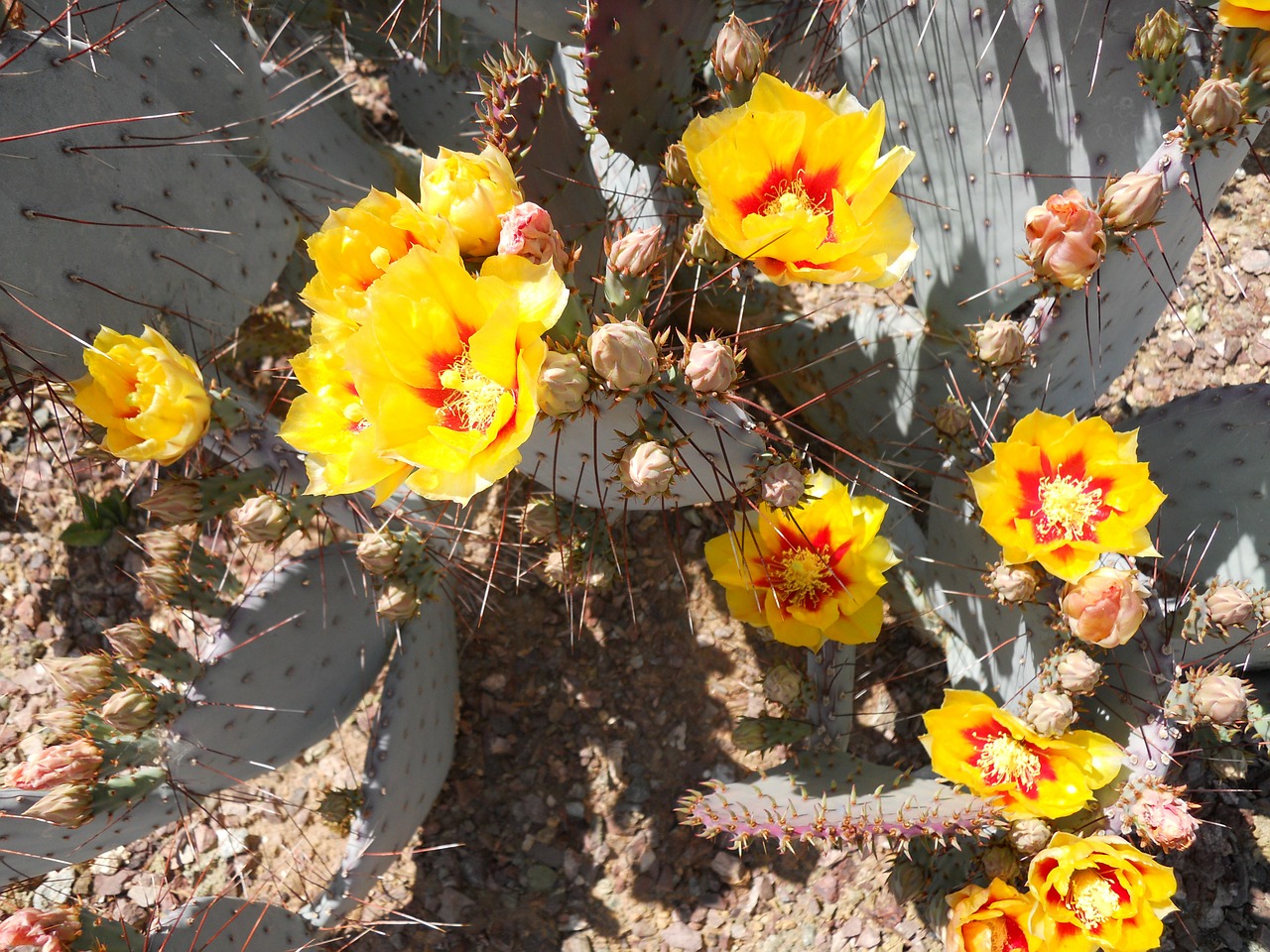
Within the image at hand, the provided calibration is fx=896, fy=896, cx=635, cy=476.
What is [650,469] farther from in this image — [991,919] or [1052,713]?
[991,919]

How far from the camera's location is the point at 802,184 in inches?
43.2

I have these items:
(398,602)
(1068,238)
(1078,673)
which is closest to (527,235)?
(1068,238)

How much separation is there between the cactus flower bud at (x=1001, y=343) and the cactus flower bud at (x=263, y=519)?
1.02m

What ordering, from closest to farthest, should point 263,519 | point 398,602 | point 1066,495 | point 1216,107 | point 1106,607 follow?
point 1216,107 → point 1106,607 → point 1066,495 → point 263,519 → point 398,602

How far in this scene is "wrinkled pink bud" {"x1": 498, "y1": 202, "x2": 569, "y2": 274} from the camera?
897 millimetres

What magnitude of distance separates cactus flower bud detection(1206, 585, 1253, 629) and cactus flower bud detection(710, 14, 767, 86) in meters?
0.88

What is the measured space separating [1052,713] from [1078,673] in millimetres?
61

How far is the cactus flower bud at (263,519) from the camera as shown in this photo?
1312mm

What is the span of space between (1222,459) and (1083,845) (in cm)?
63

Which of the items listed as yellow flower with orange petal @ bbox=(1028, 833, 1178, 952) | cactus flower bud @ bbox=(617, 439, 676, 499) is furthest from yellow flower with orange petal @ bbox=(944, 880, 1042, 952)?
cactus flower bud @ bbox=(617, 439, 676, 499)

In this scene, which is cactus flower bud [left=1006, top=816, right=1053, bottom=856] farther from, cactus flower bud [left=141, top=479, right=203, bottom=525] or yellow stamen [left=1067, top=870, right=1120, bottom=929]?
cactus flower bud [left=141, top=479, right=203, bottom=525]

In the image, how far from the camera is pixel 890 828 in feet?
3.72

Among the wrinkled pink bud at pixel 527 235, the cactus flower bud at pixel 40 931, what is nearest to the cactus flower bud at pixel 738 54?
the wrinkled pink bud at pixel 527 235

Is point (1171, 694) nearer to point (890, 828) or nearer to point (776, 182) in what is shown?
point (890, 828)
